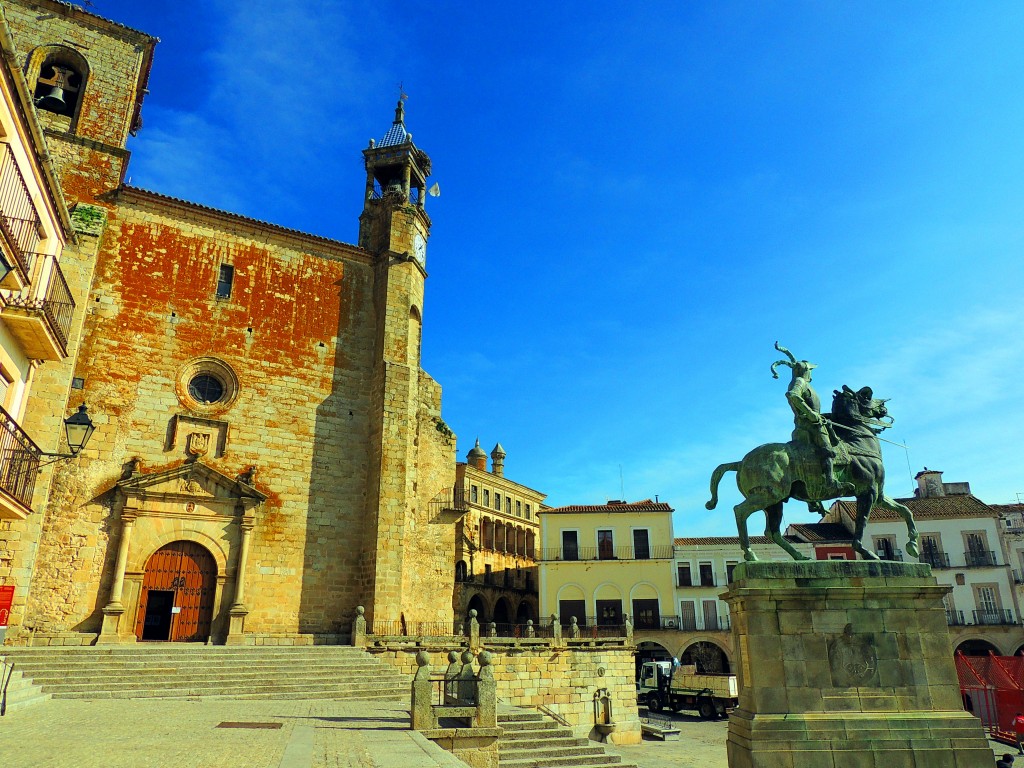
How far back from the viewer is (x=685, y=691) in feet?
95.9

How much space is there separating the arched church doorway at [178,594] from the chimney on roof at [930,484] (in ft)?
137

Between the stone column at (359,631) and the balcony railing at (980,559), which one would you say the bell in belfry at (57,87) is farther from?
the balcony railing at (980,559)

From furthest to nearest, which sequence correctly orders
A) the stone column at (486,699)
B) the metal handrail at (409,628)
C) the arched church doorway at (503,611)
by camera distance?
the arched church doorway at (503,611) → the metal handrail at (409,628) → the stone column at (486,699)

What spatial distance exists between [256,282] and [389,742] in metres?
16.6

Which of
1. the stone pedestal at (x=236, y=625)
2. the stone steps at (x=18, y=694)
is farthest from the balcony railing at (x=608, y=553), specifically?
the stone steps at (x=18, y=694)

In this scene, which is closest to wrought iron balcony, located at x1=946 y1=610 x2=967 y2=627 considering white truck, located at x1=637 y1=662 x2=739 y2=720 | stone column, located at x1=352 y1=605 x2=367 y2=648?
white truck, located at x1=637 y1=662 x2=739 y2=720

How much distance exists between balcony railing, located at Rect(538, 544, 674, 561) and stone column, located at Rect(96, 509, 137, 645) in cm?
2487

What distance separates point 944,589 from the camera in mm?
9148

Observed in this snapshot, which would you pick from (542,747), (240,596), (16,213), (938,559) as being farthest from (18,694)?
(938,559)

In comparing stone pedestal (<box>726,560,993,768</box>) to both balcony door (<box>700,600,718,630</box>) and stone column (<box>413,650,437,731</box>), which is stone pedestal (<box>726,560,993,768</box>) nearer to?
stone column (<box>413,650,437,731</box>)

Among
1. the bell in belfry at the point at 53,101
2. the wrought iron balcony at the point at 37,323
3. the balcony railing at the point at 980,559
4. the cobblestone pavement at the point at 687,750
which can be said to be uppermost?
the bell in belfry at the point at 53,101

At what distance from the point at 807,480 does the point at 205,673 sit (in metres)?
12.6

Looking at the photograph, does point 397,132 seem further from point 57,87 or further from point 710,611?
point 710,611

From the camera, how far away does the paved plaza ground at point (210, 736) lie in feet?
22.6
